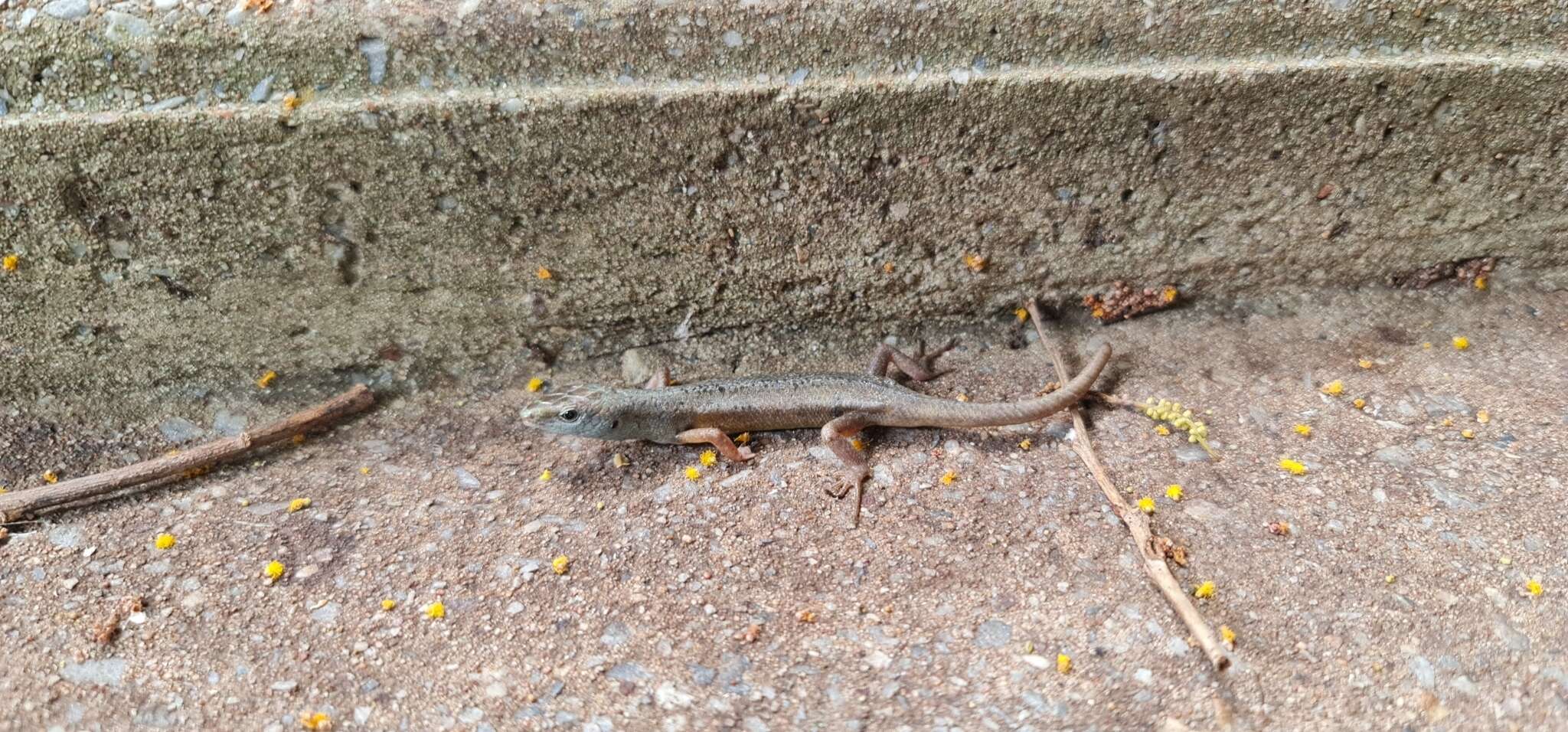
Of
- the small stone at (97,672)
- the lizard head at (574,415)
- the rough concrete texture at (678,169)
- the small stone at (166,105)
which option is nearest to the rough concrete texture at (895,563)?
the small stone at (97,672)

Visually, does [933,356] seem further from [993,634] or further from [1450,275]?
[1450,275]

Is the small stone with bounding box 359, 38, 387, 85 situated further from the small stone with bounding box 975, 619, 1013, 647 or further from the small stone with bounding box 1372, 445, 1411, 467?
the small stone with bounding box 1372, 445, 1411, 467

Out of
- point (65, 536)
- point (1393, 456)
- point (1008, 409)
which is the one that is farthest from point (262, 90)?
point (1393, 456)

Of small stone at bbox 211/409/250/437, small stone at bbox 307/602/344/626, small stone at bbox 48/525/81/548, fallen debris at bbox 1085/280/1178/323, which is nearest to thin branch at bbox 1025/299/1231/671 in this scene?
fallen debris at bbox 1085/280/1178/323

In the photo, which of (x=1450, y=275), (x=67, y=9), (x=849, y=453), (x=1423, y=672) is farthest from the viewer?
(x=1450, y=275)

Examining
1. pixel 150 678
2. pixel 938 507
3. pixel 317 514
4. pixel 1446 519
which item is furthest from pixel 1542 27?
pixel 150 678

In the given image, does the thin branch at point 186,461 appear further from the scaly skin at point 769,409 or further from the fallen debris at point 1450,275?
the fallen debris at point 1450,275

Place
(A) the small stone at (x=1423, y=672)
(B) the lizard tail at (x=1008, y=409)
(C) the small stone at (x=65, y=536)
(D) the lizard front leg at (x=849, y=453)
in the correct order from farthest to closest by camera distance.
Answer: (B) the lizard tail at (x=1008, y=409)
(D) the lizard front leg at (x=849, y=453)
(C) the small stone at (x=65, y=536)
(A) the small stone at (x=1423, y=672)
